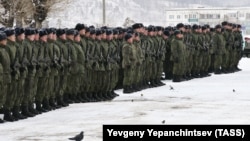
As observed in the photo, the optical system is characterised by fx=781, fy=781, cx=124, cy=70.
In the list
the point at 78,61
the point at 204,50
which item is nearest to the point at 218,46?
the point at 204,50

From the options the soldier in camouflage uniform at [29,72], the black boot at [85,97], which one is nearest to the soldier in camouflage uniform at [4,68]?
the soldier in camouflage uniform at [29,72]

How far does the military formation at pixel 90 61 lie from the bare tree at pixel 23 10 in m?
7.00

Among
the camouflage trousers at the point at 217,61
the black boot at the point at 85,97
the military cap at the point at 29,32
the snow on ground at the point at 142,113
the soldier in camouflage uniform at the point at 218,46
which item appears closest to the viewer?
the snow on ground at the point at 142,113

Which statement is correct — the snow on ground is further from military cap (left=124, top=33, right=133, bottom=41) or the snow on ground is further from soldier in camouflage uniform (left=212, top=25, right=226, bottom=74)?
soldier in camouflage uniform (left=212, top=25, right=226, bottom=74)

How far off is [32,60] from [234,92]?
22.9ft

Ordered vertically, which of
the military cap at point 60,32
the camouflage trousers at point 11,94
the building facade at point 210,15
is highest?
the military cap at point 60,32

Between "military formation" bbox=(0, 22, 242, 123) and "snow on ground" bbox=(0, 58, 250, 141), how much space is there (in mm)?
403

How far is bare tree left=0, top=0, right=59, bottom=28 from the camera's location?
29656 millimetres

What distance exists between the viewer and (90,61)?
707 inches

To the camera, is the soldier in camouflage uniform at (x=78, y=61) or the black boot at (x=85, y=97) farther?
the black boot at (x=85, y=97)

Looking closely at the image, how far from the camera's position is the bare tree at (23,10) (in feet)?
97.3

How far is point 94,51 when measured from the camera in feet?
59.5

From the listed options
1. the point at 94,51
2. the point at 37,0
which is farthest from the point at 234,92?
the point at 37,0

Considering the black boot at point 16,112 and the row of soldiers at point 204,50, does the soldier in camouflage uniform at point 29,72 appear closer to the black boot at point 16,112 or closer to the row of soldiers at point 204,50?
the black boot at point 16,112
